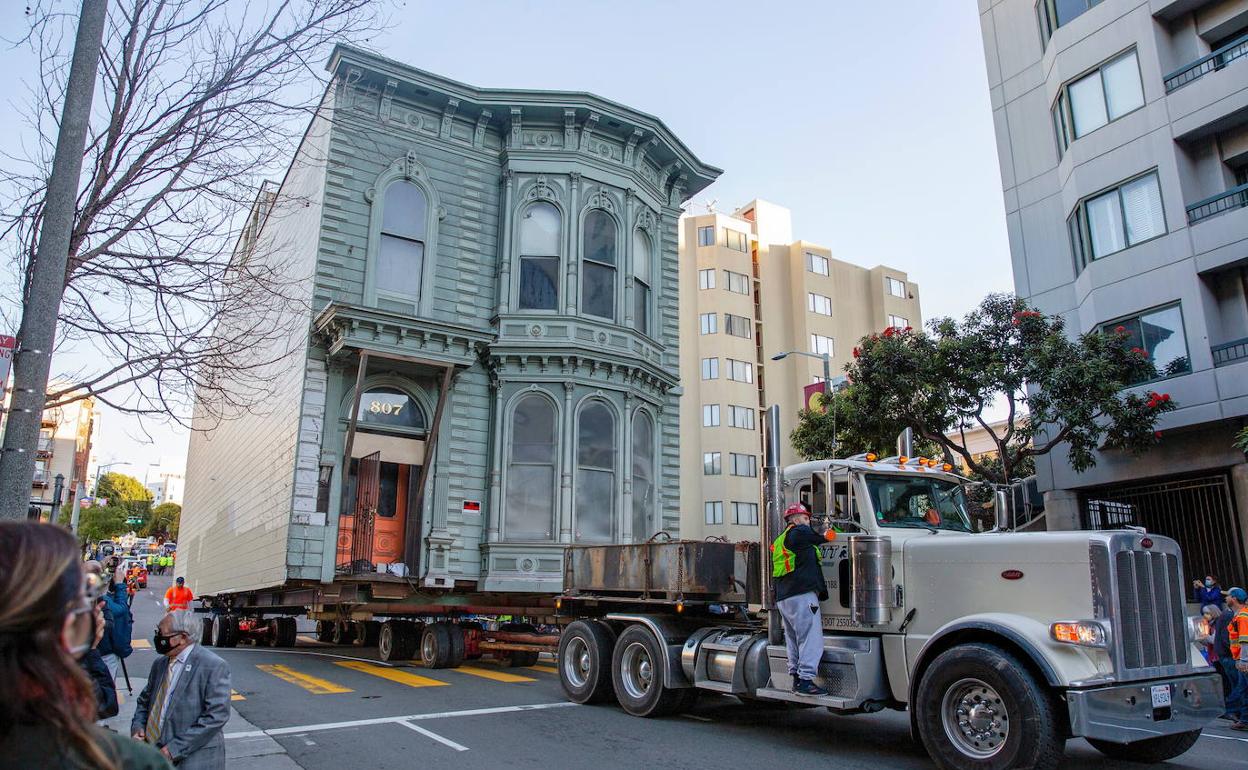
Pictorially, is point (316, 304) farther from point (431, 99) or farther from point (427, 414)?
point (431, 99)

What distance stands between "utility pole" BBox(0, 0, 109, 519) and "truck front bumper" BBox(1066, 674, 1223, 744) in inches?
314

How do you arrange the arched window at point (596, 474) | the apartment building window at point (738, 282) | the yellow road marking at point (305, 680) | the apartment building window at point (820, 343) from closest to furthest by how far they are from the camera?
the yellow road marking at point (305, 680)
the arched window at point (596, 474)
the apartment building window at point (738, 282)
the apartment building window at point (820, 343)

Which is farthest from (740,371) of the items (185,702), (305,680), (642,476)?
(185,702)

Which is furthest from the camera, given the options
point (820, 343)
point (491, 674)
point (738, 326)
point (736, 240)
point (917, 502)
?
point (820, 343)

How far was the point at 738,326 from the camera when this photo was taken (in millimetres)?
52906

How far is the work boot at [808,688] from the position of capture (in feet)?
29.3

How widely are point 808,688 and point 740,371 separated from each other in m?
43.9

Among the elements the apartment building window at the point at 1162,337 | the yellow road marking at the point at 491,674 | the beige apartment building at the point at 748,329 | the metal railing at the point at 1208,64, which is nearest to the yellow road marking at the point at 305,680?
the yellow road marking at the point at 491,674

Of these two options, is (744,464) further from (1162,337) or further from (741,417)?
(1162,337)

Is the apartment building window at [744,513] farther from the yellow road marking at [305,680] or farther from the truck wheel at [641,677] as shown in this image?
the truck wheel at [641,677]

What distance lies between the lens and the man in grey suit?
5102 mm

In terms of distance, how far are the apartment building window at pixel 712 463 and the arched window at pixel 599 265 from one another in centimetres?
3138

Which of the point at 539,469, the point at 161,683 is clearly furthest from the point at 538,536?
the point at 161,683

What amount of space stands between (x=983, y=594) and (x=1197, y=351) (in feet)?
44.4
